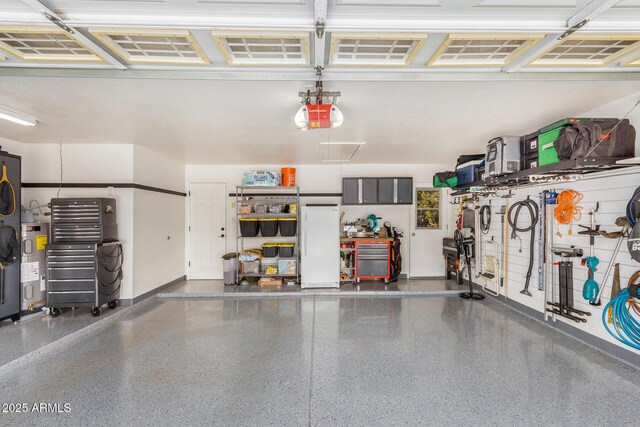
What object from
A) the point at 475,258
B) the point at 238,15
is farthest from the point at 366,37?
the point at 475,258

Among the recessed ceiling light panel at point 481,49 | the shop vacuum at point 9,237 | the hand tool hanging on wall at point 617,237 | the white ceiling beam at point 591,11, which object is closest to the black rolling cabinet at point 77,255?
the shop vacuum at point 9,237

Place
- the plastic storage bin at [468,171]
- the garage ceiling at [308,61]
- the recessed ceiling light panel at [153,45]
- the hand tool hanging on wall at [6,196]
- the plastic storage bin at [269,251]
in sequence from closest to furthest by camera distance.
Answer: the garage ceiling at [308,61] → the recessed ceiling light panel at [153,45] → the hand tool hanging on wall at [6,196] → the plastic storage bin at [468,171] → the plastic storage bin at [269,251]

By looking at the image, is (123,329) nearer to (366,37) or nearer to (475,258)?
(366,37)

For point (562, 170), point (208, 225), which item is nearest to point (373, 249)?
point (562, 170)

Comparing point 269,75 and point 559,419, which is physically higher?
point 269,75

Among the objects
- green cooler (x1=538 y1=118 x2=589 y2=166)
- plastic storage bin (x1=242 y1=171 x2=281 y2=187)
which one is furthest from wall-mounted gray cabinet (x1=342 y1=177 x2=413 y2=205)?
green cooler (x1=538 y1=118 x2=589 y2=166)

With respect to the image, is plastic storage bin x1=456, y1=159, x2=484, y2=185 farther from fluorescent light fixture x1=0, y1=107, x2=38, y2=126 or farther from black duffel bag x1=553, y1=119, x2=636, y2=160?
fluorescent light fixture x1=0, y1=107, x2=38, y2=126

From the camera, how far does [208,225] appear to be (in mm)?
6355

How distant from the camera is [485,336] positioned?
3.50m

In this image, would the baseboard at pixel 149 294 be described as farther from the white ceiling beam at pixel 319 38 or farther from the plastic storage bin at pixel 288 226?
the white ceiling beam at pixel 319 38

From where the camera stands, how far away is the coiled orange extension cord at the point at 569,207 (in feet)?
10.9

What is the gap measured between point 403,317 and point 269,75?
12.0 ft

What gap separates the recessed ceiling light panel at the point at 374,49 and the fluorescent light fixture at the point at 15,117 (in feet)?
11.6

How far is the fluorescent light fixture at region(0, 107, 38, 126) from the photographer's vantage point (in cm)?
298
